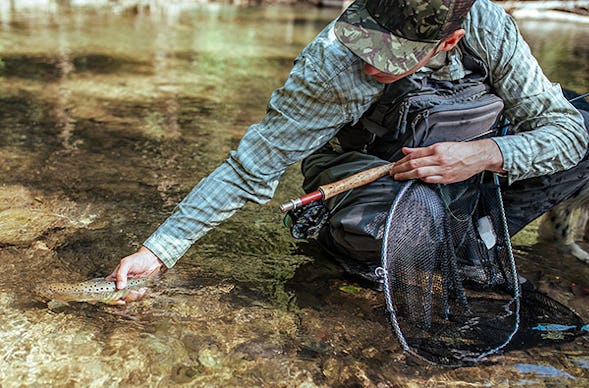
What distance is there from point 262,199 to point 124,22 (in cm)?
1021

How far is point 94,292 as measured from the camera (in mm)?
2133

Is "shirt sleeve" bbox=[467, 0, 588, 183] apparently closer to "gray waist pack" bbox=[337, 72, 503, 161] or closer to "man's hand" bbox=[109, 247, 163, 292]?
"gray waist pack" bbox=[337, 72, 503, 161]

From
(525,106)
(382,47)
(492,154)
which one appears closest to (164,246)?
(382,47)

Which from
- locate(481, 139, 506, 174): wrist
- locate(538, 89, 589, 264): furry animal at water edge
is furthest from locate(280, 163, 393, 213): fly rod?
locate(538, 89, 589, 264): furry animal at water edge

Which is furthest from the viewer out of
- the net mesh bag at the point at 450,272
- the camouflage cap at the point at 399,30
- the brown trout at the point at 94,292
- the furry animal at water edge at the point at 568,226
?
the furry animal at water edge at the point at 568,226

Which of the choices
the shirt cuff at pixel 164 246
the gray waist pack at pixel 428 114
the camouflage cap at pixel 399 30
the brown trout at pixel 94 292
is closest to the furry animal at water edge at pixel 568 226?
the gray waist pack at pixel 428 114

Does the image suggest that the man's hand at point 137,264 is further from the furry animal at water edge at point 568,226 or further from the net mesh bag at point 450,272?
the furry animal at water edge at point 568,226

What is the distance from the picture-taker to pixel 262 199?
2.09 metres

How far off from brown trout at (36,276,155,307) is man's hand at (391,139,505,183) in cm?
98

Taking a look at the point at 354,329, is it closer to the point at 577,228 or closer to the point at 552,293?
the point at 552,293

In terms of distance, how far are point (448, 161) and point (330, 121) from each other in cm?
42

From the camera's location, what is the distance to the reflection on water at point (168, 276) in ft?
6.15

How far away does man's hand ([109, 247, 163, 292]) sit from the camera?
199 centimetres

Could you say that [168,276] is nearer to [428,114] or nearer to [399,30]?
[428,114]
